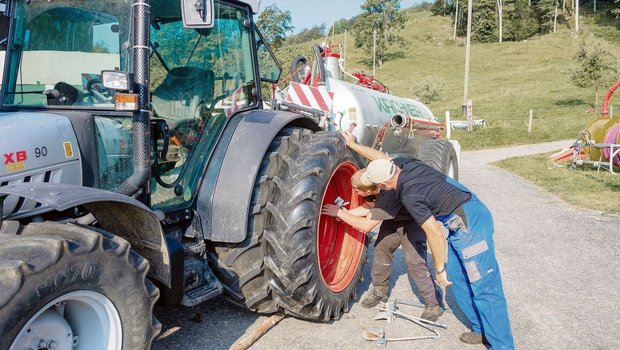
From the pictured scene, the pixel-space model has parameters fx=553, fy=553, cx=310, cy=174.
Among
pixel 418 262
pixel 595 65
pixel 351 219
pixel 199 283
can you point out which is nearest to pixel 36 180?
pixel 199 283

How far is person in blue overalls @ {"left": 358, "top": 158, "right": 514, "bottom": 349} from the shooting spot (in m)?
3.78

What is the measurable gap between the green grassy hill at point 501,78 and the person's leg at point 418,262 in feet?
29.8

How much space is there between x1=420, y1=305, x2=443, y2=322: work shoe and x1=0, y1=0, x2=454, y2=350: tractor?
617 millimetres

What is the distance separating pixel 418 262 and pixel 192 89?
2.27m

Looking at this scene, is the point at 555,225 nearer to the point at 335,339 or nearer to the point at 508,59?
the point at 335,339

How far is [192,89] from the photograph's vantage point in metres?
3.91

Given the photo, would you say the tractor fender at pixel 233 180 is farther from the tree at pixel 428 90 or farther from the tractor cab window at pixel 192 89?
the tree at pixel 428 90

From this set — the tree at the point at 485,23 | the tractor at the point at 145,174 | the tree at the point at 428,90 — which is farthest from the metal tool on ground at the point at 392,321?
the tree at the point at 485,23

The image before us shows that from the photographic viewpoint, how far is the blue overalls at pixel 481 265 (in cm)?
379

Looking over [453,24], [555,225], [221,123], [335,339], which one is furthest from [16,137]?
[453,24]

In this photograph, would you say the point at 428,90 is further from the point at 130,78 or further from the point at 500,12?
the point at 130,78

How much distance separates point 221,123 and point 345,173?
119 centimetres

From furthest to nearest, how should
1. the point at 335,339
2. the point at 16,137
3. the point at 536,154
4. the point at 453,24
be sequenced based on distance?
the point at 453,24
the point at 536,154
the point at 335,339
the point at 16,137

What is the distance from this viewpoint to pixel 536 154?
17766mm
